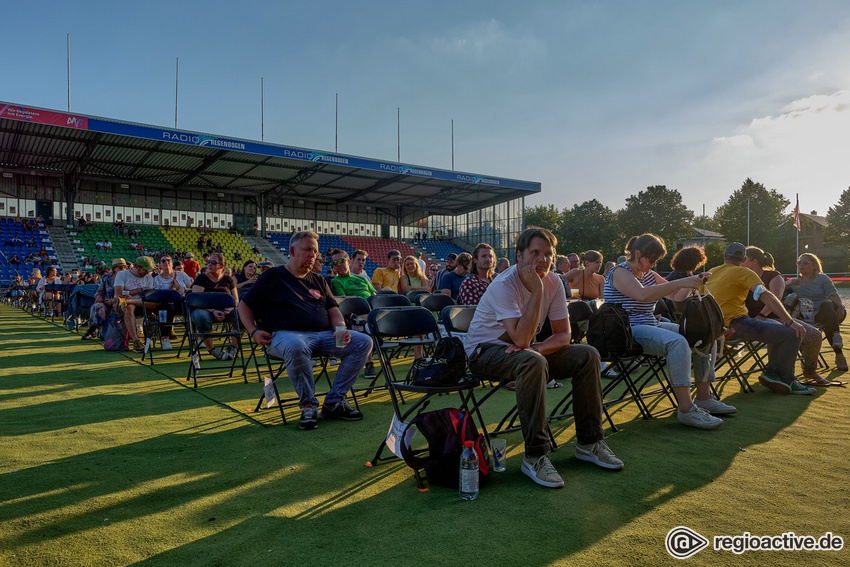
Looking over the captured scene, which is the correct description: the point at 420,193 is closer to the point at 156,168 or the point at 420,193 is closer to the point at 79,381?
the point at 156,168

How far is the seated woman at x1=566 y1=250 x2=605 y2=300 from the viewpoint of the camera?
25.7 ft

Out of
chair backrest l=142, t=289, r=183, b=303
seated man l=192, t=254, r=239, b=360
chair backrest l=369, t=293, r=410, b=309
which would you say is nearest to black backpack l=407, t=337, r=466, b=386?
chair backrest l=369, t=293, r=410, b=309

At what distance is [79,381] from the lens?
6086 millimetres

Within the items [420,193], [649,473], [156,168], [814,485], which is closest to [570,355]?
[649,473]

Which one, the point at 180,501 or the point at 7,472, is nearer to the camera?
the point at 180,501

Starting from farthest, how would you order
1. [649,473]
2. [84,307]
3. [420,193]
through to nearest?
[420,193], [84,307], [649,473]

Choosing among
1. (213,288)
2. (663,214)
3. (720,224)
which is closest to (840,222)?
(720,224)

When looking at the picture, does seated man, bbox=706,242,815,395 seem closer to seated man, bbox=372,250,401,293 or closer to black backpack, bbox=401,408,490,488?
black backpack, bbox=401,408,490,488

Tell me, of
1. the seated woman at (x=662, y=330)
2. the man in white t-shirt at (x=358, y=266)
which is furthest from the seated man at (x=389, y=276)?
the seated woman at (x=662, y=330)

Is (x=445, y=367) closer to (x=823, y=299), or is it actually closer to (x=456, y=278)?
(x=456, y=278)

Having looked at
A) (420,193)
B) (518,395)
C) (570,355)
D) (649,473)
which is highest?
(420,193)

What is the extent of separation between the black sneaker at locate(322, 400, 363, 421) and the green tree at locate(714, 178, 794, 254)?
5414 centimetres

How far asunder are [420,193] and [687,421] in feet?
108

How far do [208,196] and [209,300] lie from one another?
30515 millimetres
